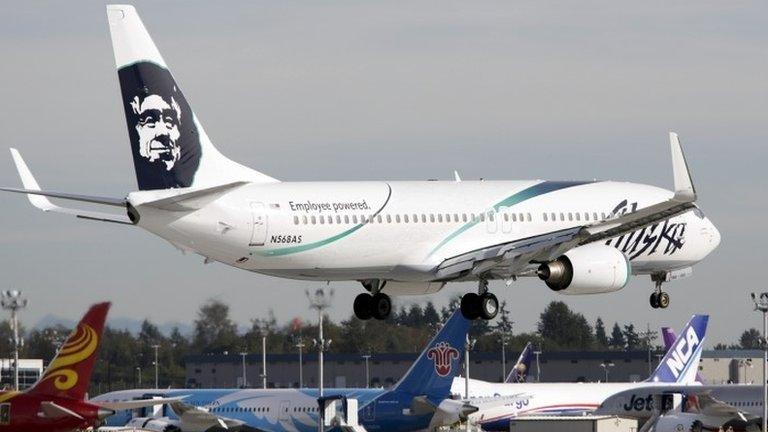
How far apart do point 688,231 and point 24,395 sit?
2605 centimetres

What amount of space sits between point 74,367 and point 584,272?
18840 millimetres

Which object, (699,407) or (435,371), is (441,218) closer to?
(435,371)

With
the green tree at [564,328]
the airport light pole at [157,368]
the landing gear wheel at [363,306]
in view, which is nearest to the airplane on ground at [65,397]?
the landing gear wheel at [363,306]

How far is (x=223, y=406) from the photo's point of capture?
266 feet

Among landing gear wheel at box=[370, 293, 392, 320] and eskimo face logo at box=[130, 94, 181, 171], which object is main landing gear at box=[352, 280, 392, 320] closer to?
landing gear wheel at box=[370, 293, 392, 320]

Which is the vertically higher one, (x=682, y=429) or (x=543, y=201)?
(x=543, y=201)

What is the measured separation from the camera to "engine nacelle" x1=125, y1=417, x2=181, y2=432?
271ft

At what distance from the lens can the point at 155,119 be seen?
Result: 172 ft

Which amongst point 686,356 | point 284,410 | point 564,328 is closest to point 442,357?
point 284,410

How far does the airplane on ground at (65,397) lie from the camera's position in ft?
192

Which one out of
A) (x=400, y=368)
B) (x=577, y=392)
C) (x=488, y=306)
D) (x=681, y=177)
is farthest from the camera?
(x=400, y=368)

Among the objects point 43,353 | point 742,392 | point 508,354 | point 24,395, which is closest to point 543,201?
point 24,395

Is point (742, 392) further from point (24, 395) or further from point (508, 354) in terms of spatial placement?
point (508, 354)

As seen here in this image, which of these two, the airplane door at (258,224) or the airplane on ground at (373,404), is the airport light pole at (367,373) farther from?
the airplane door at (258,224)
